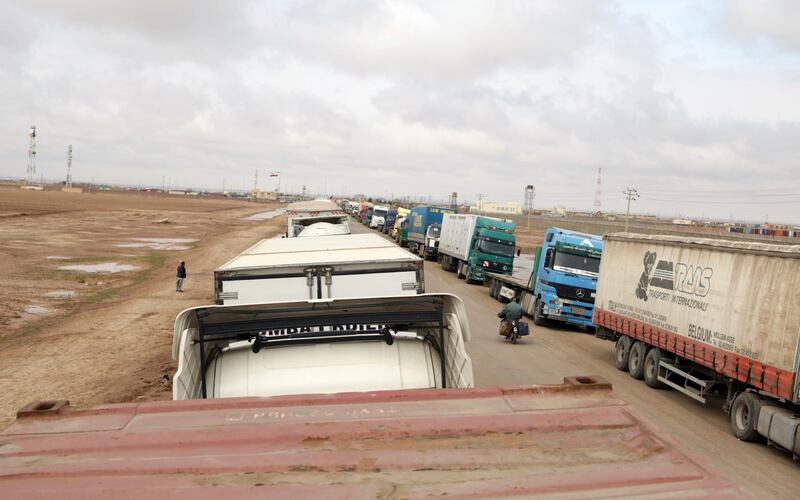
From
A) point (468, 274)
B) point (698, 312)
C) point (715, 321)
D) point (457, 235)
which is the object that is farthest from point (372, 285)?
point (457, 235)

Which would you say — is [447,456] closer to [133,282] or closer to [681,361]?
[681,361]

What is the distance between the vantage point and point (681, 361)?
15578mm

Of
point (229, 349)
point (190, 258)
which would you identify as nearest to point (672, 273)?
point (229, 349)

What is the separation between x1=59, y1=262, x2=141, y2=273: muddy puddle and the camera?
1407 inches

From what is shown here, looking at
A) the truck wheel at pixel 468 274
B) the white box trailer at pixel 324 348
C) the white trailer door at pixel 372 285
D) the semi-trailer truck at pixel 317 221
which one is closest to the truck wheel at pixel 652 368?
the white trailer door at pixel 372 285

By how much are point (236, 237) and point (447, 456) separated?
204ft

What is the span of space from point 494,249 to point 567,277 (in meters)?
11.2

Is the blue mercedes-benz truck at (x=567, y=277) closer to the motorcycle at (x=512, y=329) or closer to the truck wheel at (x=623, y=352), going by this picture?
the motorcycle at (x=512, y=329)

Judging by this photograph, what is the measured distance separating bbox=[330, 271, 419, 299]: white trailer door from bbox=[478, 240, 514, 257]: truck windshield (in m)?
28.0

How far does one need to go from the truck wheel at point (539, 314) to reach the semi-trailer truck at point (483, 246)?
964cm

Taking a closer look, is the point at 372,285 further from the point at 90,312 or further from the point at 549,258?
the point at 90,312

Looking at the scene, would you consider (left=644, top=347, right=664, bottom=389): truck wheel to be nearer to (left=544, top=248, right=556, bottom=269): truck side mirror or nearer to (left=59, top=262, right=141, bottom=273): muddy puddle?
(left=544, top=248, right=556, bottom=269): truck side mirror

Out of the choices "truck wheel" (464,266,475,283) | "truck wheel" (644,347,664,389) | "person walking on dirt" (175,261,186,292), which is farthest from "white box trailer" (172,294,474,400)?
"truck wheel" (464,266,475,283)

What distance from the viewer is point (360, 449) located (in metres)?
3.78
